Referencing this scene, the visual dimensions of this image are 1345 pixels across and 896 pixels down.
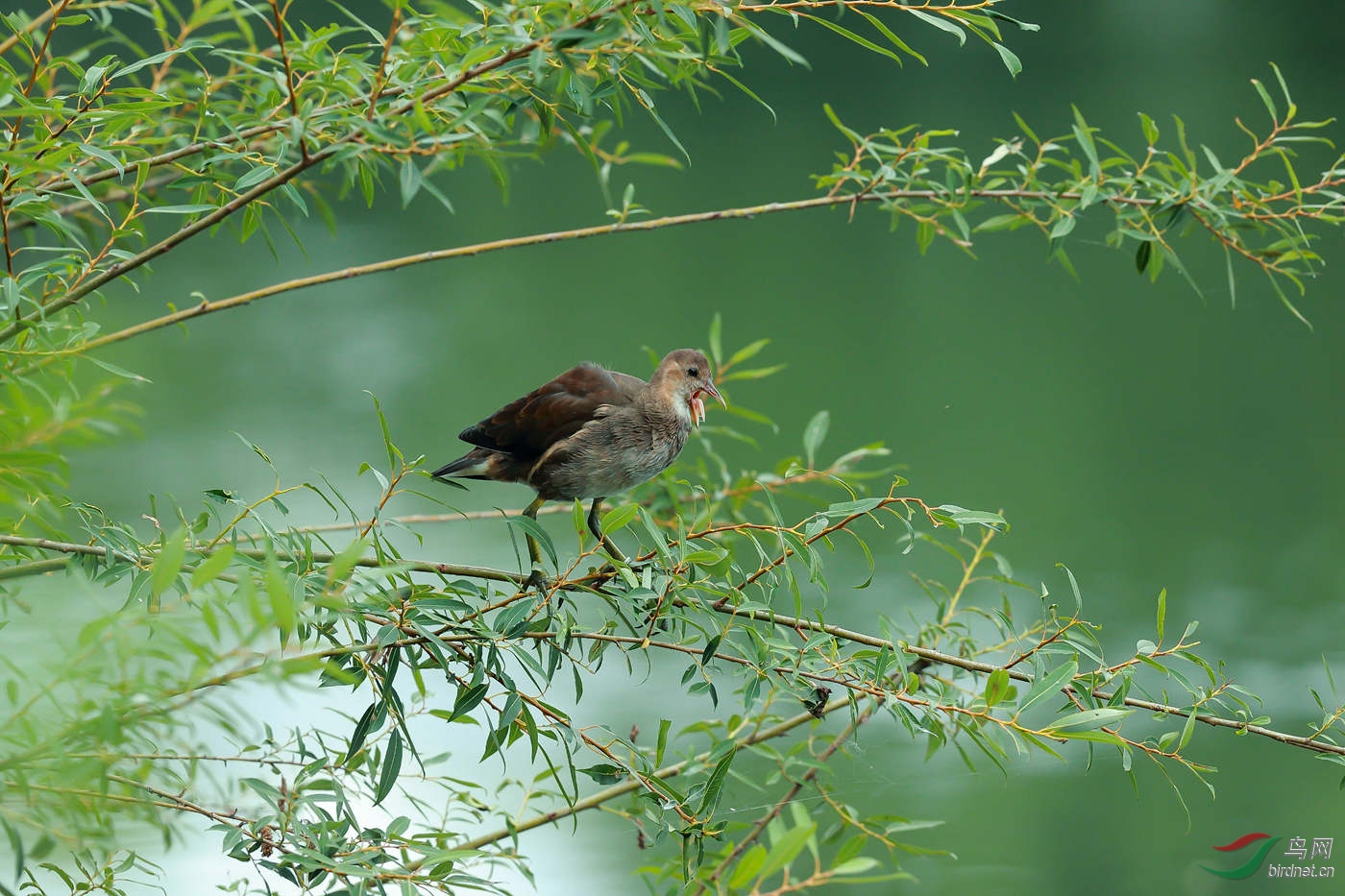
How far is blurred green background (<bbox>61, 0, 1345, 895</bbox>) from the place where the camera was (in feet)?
5.86

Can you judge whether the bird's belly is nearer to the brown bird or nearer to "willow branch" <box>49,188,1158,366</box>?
the brown bird

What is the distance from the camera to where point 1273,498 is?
7.72 ft

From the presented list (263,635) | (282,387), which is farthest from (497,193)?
(263,635)

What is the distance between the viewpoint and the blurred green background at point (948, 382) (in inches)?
70.3

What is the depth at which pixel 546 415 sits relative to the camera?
987mm

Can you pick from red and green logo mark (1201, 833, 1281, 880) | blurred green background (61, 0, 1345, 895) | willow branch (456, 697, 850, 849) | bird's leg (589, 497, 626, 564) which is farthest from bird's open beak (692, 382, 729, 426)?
red and green logo mark (1201, 833, 1281, 880)

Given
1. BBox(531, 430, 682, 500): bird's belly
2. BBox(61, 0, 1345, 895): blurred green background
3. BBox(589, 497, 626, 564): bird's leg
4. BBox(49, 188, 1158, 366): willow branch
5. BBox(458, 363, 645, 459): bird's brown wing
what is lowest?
BBox(61, 0, 1345, 895): blurred green background

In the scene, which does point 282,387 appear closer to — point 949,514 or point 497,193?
point 497,193

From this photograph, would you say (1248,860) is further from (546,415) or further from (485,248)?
(485,248)

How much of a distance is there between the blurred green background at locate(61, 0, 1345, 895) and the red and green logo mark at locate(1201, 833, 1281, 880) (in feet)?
0.15

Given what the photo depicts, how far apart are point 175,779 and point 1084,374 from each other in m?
2.42

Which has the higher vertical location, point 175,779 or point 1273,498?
point 175,779

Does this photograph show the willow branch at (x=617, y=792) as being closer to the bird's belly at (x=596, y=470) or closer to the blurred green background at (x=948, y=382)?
the bird's belly at (x=596, y=470)

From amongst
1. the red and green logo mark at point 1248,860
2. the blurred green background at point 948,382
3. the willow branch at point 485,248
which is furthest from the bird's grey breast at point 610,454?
the red and green logo mark at point 1248,860
